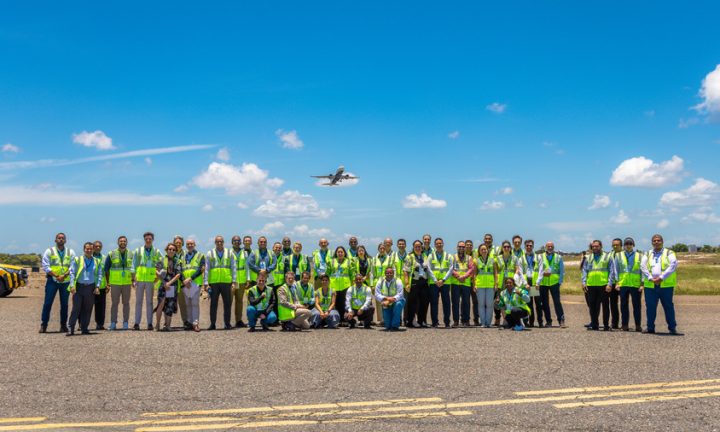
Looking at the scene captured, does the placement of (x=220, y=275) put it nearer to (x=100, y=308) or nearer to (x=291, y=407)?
(x=100, y=308)

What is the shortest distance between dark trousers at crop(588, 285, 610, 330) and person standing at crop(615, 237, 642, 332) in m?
0.31

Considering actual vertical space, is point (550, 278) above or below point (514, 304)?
above

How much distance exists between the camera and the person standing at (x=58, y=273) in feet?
44.6

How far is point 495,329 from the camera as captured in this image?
46.4 ft

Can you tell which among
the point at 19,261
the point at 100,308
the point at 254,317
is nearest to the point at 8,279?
the point at 100,308

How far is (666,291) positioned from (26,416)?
11997 mm

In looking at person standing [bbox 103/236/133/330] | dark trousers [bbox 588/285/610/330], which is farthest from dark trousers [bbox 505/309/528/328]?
person standing [bbox 103/236/133/330]

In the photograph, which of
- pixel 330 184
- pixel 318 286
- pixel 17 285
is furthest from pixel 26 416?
pixel 330 184

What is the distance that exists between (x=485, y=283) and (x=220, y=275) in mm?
5994

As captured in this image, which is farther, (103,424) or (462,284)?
(462,284)

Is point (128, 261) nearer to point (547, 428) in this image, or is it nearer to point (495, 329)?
point (495, 329)

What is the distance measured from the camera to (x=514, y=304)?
14.1 meters

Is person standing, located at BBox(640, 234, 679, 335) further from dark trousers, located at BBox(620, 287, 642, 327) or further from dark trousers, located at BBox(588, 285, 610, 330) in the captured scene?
dark trousers, located at BBox(588, 285, 610, 330)

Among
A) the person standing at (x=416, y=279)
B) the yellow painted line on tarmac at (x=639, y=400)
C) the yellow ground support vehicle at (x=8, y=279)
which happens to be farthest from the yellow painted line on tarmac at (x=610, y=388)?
the yellow ground support vehicle at (x=8, y=279)
